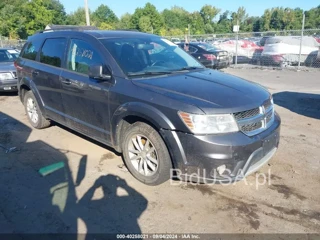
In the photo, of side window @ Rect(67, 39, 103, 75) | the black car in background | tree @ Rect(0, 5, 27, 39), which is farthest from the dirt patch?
tree @ Rect(0, 5, 27, 39)

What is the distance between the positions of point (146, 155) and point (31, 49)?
3.55 metres

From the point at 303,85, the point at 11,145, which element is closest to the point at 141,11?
the point at 303,85

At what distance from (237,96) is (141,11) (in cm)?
8057

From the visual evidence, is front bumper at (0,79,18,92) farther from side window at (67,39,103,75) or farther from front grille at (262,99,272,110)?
front grille at (262,99,272,110)

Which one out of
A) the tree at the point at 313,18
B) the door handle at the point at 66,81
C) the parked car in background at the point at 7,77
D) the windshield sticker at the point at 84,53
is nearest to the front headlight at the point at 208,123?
the windshield sticker at the point at 84,53

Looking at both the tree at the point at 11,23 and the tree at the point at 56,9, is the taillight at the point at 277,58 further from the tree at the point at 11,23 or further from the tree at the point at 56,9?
the tree at the point at 56,9

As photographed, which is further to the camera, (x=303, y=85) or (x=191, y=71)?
(x=303, y=85)

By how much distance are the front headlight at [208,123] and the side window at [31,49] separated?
3634 millimetres

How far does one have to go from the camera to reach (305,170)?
12.6 ft

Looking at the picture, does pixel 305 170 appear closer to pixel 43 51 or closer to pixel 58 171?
pixel 58 171

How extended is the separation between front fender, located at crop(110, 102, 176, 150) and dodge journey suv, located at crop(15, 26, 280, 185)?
0.04 feet

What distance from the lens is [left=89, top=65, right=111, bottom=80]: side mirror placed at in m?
3.49

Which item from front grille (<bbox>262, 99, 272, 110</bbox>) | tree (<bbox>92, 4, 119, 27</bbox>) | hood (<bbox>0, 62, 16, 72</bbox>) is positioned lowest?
front grille (<bbox>262, 99, 272, 110</bbox>)

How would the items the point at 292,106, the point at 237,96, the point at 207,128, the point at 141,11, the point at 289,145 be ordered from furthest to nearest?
1. the point at 141,11
2. the point at 292,106
3. the point at 289,145
4. the point at 237,96
5. the point at 207,128
